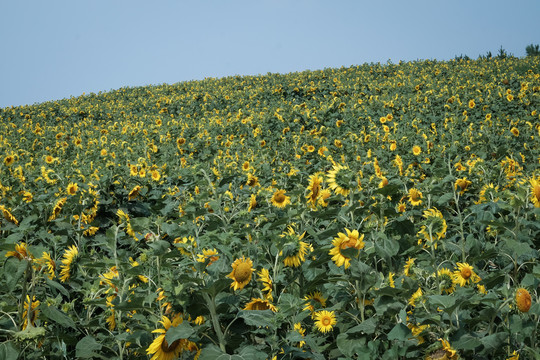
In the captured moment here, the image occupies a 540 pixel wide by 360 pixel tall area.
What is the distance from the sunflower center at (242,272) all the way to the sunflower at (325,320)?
0.54 m

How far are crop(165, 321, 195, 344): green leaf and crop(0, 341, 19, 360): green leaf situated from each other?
68 centimetres

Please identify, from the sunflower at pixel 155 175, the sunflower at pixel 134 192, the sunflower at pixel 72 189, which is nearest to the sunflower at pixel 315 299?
the sunflower at pixel 134 192

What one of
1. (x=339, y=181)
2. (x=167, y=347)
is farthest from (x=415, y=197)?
(x=167, y=347)

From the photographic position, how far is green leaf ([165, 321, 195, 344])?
170cm

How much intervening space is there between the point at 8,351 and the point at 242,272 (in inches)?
41.9

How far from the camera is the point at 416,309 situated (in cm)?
208

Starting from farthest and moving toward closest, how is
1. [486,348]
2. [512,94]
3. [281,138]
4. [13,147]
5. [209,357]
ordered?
[13,147]
[512,94]
[281,138]
[486,348]
[209,357]

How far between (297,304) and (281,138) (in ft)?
28.1

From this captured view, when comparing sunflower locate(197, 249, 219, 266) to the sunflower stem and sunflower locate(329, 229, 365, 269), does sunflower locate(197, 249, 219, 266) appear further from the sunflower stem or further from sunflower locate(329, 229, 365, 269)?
sunflower locate(329, 229, 365, 269)

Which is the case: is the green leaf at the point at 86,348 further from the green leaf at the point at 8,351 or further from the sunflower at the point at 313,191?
the sunflower at the point at 313,191

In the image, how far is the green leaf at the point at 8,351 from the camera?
5.90 feet

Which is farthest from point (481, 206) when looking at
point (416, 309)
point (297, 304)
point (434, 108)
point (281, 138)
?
point (434, 108)

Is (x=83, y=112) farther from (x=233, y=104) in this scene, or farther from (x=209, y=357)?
(x=209, y=357)

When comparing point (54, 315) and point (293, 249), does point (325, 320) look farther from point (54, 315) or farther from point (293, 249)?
point (54, 315)
